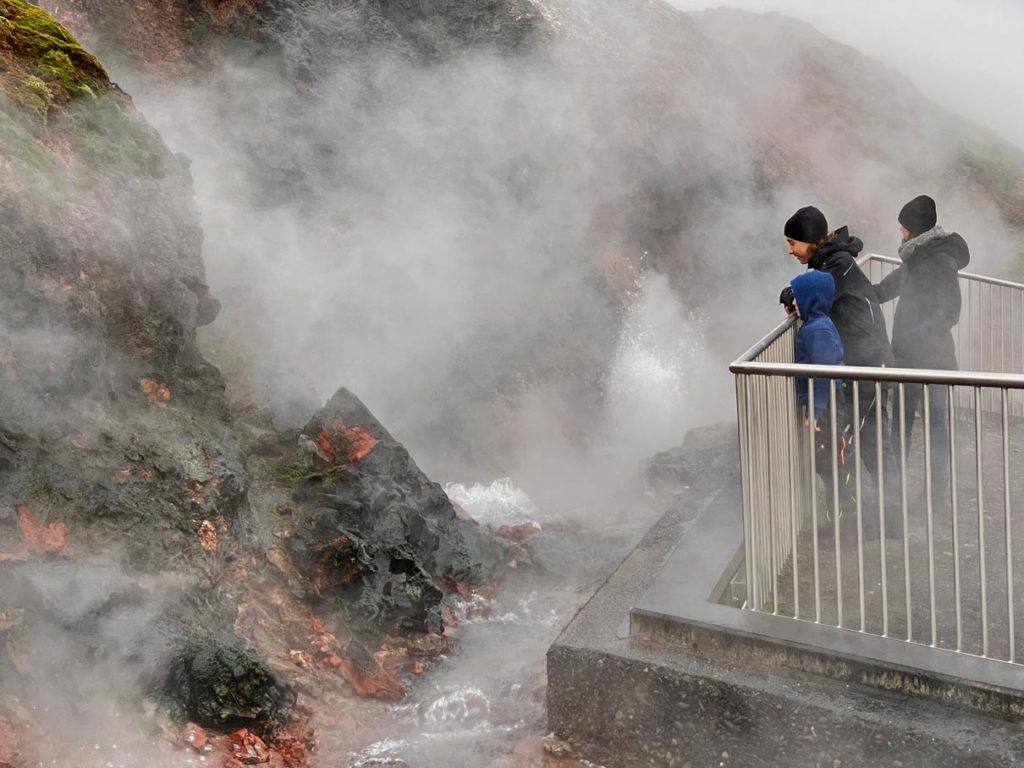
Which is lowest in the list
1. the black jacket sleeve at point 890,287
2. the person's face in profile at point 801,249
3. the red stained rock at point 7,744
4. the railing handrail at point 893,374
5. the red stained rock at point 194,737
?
the red stained rock at point 194,737

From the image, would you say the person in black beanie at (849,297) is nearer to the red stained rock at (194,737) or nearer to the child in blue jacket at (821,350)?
the child in blue jacket at (821,350)

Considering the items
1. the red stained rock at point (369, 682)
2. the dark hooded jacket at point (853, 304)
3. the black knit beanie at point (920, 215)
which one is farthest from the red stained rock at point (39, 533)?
the black knit beanie at point (920, 215)

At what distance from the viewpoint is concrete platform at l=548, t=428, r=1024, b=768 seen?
9.86 feet

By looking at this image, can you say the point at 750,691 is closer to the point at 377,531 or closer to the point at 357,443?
the point at 377,531

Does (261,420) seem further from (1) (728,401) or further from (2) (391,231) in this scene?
(1) (728,401)

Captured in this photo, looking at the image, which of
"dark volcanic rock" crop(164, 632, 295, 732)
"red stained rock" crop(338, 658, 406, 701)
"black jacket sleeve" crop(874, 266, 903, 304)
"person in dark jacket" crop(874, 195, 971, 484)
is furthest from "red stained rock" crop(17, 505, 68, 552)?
"black jacket sleeve" crop(874, 266, 903, 304)

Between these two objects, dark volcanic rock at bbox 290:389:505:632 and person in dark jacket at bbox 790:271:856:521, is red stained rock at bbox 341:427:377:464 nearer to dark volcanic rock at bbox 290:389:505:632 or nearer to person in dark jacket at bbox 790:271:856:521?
dark volcanic rock at bbox 290:389:505:632

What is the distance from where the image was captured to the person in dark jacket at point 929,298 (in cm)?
482

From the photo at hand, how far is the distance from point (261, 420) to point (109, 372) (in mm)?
1684

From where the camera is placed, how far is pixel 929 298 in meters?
4.88

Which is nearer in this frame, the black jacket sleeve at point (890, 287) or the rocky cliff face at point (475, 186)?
the black jacket sleeve at point (890, 287)

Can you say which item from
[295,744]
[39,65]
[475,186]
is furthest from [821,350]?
[475,186]

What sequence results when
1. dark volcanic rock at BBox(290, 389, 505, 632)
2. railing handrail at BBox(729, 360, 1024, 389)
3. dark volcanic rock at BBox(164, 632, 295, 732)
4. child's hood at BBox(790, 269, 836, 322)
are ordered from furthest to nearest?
dark volcanic rock at BBox(290, 389, 505, 632) → child's hood at BBox(790, 269, 836, 322) → dark volcanic rock at BBox(164, 632, 295, 732) → railing handrail at BBox(729, 360, 1024, 389)

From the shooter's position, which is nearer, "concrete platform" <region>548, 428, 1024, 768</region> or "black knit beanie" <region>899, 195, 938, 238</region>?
"concrete platform" <region>548, 428, 1024, 768</region>
